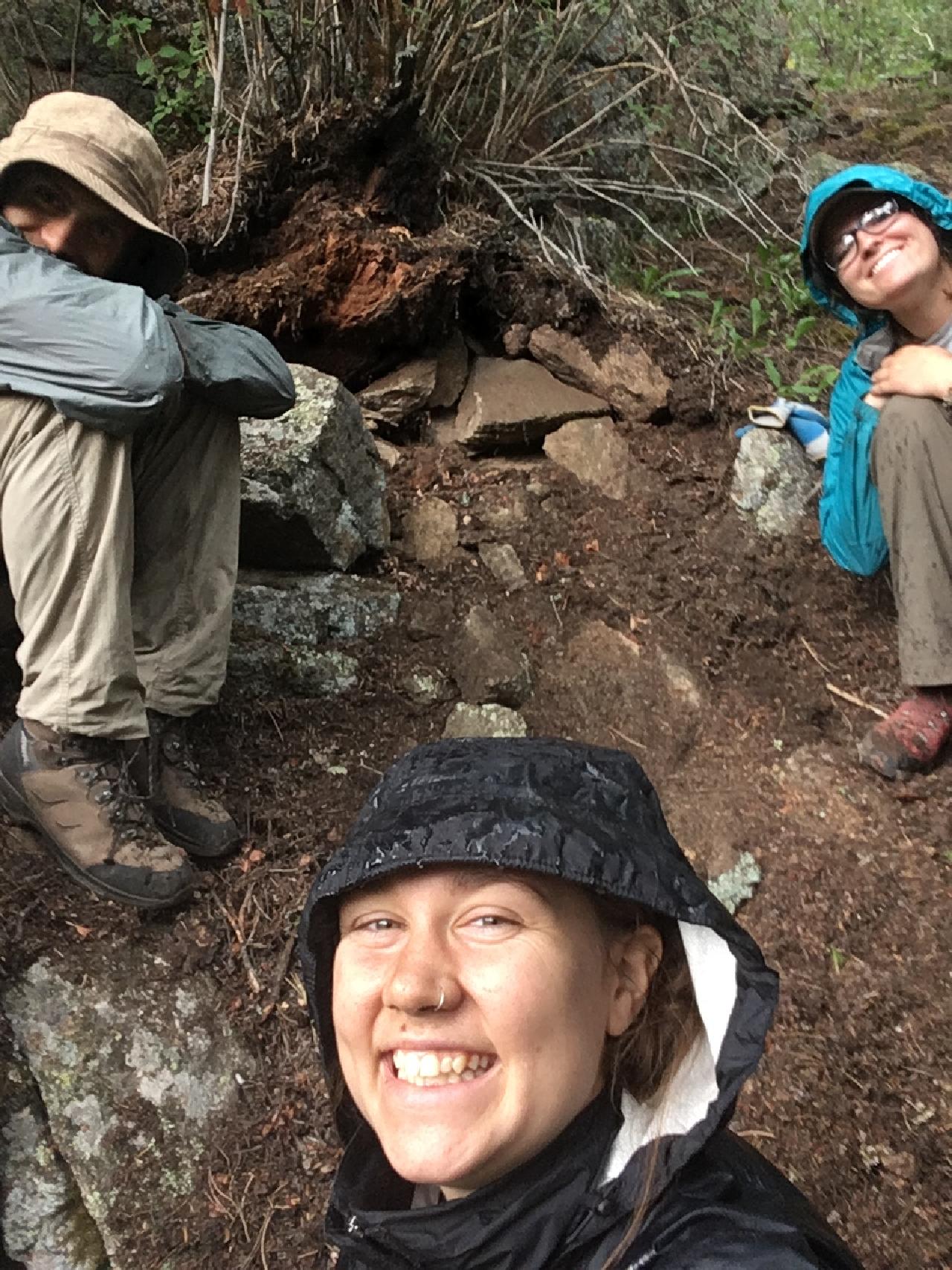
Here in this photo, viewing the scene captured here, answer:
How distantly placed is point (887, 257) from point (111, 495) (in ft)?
8.23

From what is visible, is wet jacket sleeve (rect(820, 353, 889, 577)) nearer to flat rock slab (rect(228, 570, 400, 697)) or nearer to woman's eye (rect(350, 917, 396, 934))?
flat rock slab (rect(228, 570, 400, 697))

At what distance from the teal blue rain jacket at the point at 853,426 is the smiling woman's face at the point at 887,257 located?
0.06 meters

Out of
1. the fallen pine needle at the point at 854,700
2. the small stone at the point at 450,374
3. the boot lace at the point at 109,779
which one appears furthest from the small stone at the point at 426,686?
the small stone at the point at 450,374

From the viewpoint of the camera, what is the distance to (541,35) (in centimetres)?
496

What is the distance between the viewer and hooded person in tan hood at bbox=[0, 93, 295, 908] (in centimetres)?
224

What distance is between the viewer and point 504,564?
3.90 metres

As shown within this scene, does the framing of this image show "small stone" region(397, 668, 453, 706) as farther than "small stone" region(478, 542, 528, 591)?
No

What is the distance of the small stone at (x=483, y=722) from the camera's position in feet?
11.0

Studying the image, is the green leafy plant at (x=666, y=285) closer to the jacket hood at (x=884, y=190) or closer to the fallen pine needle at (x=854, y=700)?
the jacket hood at (x=884, y=190)

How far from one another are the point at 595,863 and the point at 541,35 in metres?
5.10

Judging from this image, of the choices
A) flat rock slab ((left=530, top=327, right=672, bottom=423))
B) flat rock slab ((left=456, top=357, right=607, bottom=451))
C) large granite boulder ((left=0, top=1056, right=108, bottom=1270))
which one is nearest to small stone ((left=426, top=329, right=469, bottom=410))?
flat rock slab ((left=456, top=357, right=607, bottom=451))

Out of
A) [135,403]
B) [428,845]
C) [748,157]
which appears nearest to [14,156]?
[135,403]

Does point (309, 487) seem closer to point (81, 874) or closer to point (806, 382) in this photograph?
point (81, 874)

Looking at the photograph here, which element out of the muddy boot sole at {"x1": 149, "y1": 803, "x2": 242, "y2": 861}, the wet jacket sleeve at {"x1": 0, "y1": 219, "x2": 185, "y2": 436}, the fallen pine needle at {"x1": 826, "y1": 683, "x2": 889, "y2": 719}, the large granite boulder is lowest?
the large granite boulder
